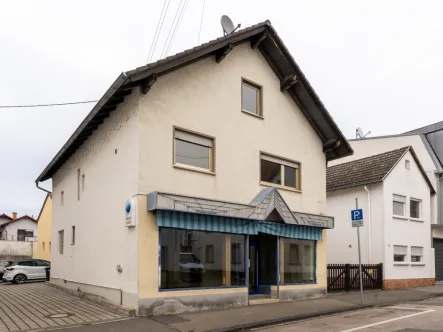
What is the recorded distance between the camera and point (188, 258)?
12984 mm

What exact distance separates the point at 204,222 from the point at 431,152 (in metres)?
17.9

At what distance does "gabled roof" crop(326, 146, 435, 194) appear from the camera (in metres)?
21.5

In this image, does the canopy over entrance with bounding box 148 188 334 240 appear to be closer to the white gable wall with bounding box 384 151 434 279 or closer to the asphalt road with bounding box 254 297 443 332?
the asphalt road with bounding box 254 297 443 332

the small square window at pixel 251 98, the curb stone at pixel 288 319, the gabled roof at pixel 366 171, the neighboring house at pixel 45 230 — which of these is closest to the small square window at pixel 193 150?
the small square window at pixel 251 98

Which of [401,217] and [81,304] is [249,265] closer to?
[81,304]

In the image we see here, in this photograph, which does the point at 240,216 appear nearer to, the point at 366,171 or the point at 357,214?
the point at 357,214

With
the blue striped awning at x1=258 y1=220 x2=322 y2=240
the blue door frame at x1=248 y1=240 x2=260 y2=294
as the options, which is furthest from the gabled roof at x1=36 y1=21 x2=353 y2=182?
the blue door frame at x1=248 y1=240 x2=260 y2=294

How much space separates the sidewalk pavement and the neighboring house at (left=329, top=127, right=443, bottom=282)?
27.0 ft

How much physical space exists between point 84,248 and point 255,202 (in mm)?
6213

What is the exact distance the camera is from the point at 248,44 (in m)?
15.7

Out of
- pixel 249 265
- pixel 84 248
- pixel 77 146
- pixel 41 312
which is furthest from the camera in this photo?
pixel 77 146

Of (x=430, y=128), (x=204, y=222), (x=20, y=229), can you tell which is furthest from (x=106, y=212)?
(x=20, y=229)

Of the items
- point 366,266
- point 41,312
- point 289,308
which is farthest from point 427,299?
point 41,312

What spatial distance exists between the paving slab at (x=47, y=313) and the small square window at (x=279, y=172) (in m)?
6.78
